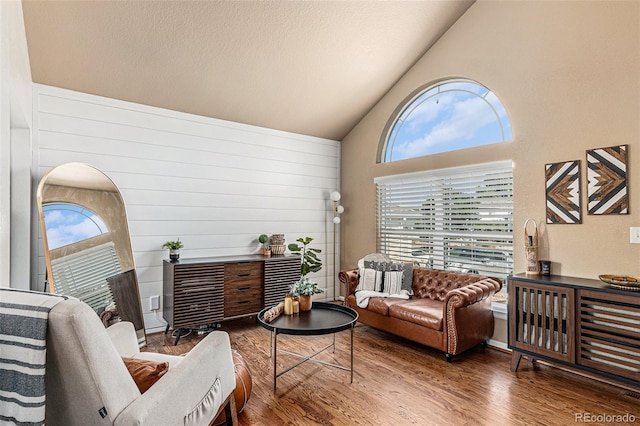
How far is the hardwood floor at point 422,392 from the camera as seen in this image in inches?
90.0

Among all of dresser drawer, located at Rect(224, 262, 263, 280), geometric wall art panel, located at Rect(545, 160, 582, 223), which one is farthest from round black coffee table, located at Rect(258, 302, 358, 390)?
geometric wall art panel, located at Rect(545, 160, 582, 223)

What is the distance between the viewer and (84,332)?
3.57 ft

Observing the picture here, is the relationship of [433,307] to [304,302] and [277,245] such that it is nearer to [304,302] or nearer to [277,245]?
[304,302]

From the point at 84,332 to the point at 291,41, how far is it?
11.3ft

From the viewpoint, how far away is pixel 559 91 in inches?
124

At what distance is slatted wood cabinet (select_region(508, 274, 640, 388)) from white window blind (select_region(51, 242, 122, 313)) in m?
3.77

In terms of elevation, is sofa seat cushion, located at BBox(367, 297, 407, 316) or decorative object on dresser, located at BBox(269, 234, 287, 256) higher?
decorative object on dresser, located at BBox(269, 234, 287, 256)

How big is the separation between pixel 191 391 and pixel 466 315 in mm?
2577

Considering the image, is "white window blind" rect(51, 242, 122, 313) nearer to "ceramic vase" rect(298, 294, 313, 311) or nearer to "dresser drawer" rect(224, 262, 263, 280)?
"dresser drawer" rect(224, 262, 263, 280)

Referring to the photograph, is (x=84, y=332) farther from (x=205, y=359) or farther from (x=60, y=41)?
(x=60, y=41)

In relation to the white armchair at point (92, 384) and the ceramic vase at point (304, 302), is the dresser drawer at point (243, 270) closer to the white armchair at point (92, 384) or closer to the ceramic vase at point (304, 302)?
the ceramic vase at point (304, 302)

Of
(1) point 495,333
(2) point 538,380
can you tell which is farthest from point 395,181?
(2) point 538,380

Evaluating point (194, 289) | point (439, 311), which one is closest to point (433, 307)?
point (439, 311)

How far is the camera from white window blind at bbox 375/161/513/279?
11.9 ft
